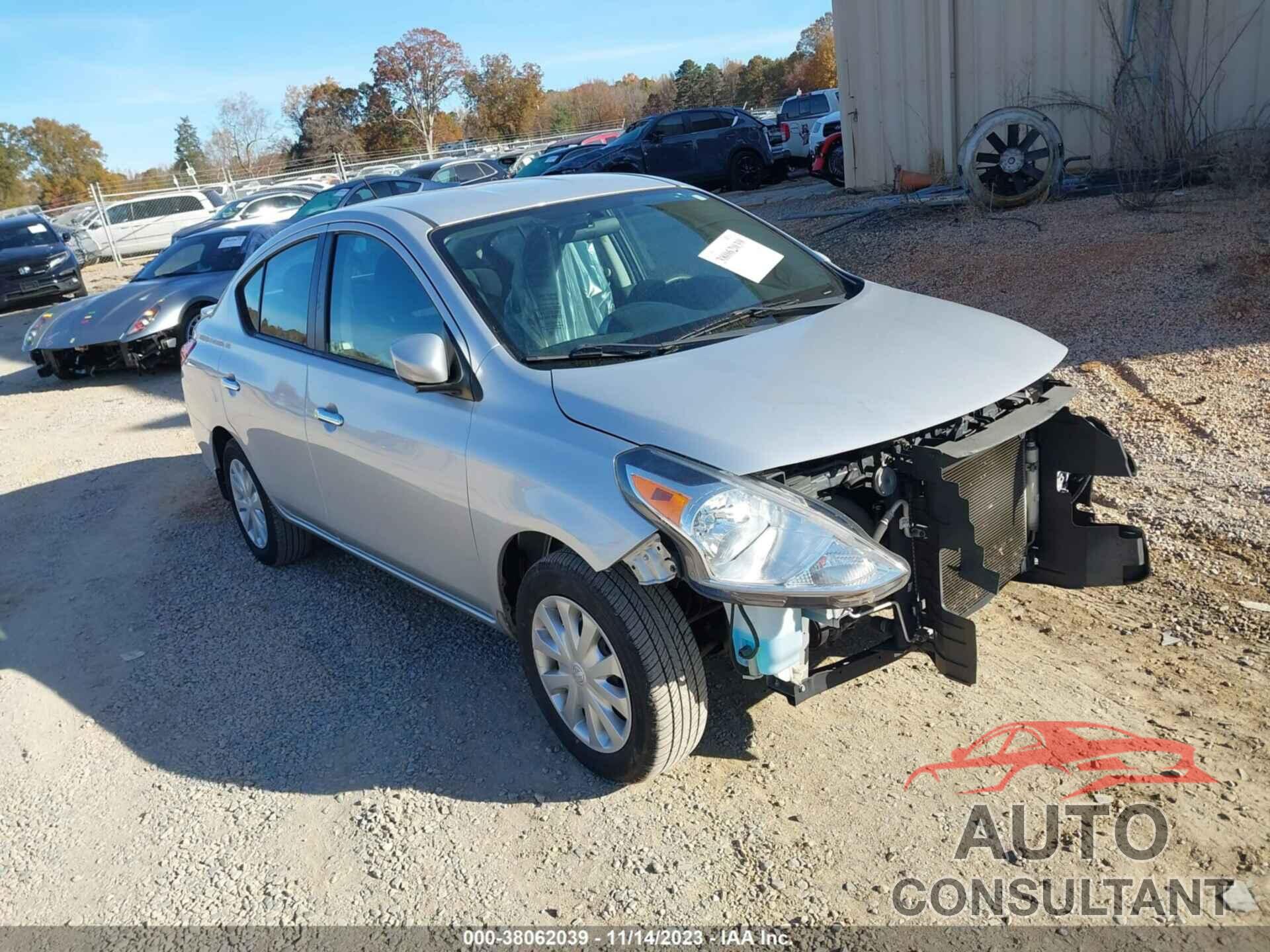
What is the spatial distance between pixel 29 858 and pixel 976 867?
9.79 ft

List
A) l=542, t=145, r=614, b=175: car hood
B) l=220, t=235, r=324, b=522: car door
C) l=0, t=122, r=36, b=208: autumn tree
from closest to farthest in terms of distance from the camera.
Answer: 1. l=220, t=235, r=324, b=522: car door
2. l=542, t=145, r=614, b=175: car hood
3. l=0, t=122, r=36, b=208: autumn tree

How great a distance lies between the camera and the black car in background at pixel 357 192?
15.8 metres

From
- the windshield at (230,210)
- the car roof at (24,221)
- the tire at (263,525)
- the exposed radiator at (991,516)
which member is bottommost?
the tire at (263,525)

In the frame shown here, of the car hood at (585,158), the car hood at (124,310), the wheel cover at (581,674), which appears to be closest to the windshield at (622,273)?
the wheel cover at (581,674)

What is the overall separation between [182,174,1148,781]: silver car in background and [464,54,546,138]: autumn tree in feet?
215

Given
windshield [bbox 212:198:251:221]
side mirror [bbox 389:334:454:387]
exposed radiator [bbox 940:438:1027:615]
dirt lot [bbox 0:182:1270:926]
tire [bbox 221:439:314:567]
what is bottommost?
dirt lot [bbox 0:182:1270:926]

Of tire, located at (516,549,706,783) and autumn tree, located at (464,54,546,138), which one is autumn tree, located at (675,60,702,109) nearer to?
autumn tree, located at (464,54,546,138)

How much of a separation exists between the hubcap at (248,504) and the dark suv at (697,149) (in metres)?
14.7

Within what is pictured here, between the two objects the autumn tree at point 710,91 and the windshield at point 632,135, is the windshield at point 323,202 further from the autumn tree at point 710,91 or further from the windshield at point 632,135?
the autumn tree at point 710,91

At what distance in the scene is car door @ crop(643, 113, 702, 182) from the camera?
1962 centimetres

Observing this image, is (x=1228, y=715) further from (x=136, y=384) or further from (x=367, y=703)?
(x=136, y=384)

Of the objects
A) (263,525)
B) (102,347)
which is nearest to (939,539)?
(263,525)

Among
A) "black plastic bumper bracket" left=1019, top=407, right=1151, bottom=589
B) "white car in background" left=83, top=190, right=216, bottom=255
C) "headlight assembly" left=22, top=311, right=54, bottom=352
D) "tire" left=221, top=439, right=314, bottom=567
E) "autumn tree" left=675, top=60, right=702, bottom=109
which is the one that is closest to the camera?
"black plastic bumper bracket" left=1019, top=407, right=1151, bottom=589

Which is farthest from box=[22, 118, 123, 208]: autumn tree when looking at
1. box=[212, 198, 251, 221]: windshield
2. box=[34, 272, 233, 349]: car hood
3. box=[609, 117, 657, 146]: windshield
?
box=[34, 272, 233, 349]: car hood
